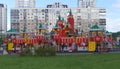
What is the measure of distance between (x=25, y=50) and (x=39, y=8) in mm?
113889

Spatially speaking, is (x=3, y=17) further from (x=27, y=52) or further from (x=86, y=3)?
(x=27, y=52)

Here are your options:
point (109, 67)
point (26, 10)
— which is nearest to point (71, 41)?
point (109, 67)

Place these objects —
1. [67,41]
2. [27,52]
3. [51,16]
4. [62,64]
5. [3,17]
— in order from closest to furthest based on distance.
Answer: [62,64] → [27,52] → [67,41] → [51,16] → [3,17]

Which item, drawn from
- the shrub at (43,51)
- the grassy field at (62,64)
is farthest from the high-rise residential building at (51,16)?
the grassy field at (62,64)

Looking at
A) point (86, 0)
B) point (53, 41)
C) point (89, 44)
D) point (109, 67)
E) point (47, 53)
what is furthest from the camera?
point (86, 0)

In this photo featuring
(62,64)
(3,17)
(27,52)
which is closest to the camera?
(62,64)

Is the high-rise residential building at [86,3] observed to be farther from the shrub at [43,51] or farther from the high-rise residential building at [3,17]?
the shrub at [43,51]

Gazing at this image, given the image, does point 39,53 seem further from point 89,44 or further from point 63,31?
point 63,31

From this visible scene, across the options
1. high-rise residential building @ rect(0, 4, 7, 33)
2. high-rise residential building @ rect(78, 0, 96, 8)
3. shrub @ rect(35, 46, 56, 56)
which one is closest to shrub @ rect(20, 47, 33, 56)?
shrub @ rect(35, 46, 56, 56)

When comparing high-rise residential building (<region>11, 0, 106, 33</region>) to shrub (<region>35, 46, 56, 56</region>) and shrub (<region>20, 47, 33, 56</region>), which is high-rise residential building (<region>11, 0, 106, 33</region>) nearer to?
shrub (<region>20, 47, 33, 56</region>)

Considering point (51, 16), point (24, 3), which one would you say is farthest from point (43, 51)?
point (24, 3)

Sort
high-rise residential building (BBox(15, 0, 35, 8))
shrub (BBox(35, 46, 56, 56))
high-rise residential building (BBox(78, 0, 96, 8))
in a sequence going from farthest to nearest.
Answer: high-rise residential building (BBox(78, 0, 96, 8)) < high-rise residential building (BBox(15, 0, 35, 8)) < shrub (BBox(35, 46, 56, 56))

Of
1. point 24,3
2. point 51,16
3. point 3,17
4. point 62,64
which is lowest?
point 62,64

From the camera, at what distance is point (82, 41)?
37.8 metres
